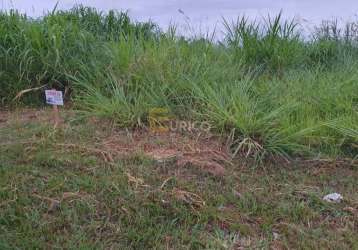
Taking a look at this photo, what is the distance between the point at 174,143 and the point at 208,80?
3.02 ft

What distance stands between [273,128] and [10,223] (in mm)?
1730

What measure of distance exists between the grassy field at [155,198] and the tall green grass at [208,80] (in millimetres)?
258

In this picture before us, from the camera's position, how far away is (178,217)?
2.58m

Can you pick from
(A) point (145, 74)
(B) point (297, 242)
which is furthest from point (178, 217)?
(A) point (145, 74)

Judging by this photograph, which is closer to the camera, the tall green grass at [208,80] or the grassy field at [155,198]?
the grassy field at [155,198]

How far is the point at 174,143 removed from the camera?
3.33 m

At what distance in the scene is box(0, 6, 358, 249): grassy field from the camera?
252 cm

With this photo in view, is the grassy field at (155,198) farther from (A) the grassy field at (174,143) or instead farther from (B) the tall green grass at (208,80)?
(B) the tall green grass at (208,80)

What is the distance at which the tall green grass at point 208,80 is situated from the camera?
3514 millimetres

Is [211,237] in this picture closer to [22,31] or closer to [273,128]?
[273,128]

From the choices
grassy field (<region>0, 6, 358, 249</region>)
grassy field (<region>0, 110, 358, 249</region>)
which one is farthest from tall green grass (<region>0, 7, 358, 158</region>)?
grassy field (<region>0, 110, 358, 249</region>)
